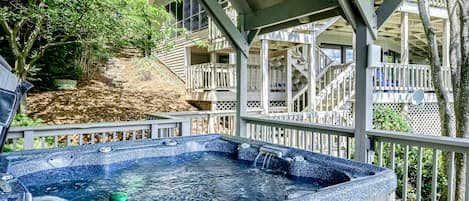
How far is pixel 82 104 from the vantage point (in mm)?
10383

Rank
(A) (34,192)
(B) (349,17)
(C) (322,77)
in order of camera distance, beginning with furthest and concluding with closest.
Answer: (C) (322,77), (B) (349,17), (A) (34,192)

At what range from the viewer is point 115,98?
11492mm

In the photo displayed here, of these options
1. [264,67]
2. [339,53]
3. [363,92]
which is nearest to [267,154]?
[363,92]

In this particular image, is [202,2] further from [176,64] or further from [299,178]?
[176,64]

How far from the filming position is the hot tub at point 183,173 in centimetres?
276

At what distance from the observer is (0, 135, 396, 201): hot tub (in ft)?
9.07

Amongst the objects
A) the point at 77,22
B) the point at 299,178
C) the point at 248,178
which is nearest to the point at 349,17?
the point at 299,178

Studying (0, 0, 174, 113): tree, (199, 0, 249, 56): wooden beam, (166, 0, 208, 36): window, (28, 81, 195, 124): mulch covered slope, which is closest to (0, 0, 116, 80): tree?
(0, 0, 174, 113): tree

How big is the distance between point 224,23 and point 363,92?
7.63 feet

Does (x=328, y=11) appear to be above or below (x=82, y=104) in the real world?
above

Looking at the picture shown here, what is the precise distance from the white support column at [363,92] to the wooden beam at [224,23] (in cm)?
208

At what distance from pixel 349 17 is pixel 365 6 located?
22 cm

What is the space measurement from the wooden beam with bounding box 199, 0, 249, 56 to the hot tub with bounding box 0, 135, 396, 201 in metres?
1.66

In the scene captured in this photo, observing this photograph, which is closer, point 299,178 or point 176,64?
point 299,178
